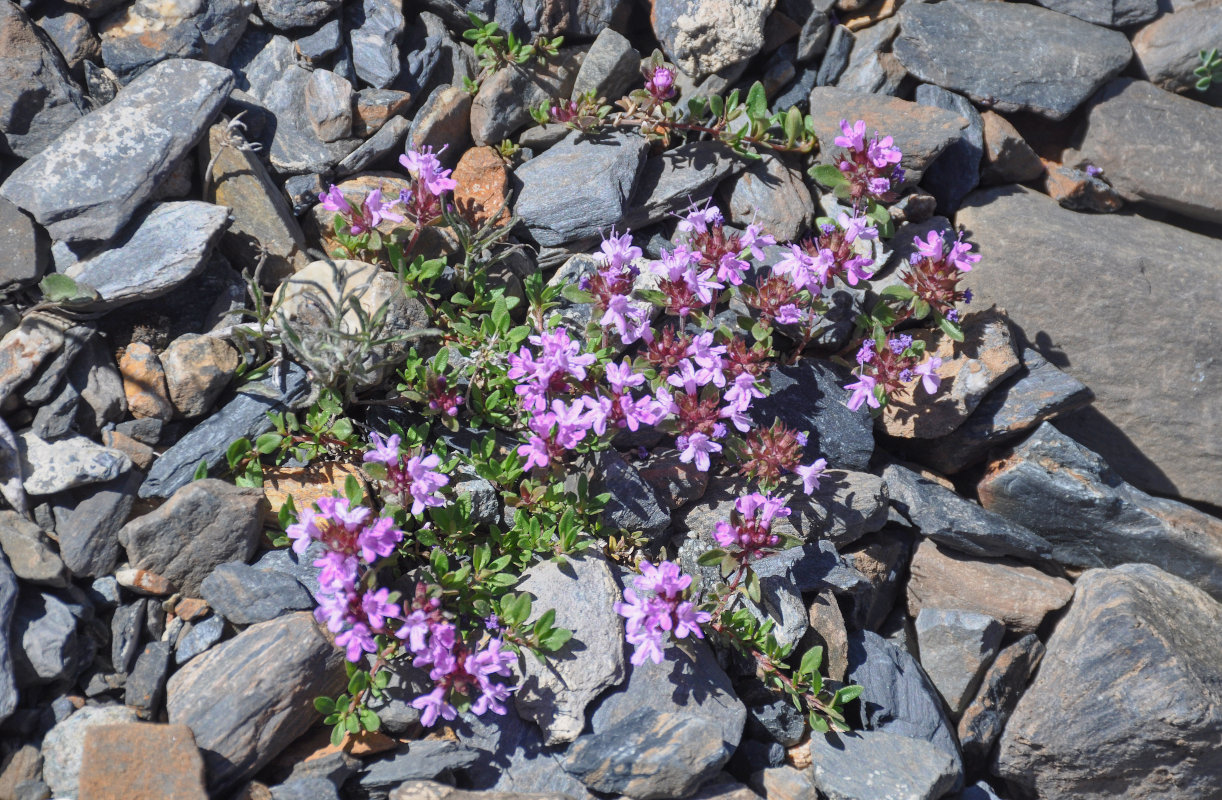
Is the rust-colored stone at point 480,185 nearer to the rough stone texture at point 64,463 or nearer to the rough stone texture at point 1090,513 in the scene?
the rough stone texture at point 64,463

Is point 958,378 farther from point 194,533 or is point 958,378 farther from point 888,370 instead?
point 194,533

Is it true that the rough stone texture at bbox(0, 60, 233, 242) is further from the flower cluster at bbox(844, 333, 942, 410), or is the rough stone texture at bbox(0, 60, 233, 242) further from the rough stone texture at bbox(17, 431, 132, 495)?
the flower cluster at bbox(844, 333, 942, 410)

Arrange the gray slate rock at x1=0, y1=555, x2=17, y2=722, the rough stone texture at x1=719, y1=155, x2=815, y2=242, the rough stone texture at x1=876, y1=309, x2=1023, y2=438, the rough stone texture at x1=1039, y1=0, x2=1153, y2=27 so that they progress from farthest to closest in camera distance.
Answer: the rough stone texture at x1=1039, y1=0, x2=1153, y2=27 < the rough stone texture at x1=719, y1=155, x2=815, y2=242 < the rough stone texture at x1=876, y1=309, x2=1023, y2=438 < the gray slate rock at x1=0, y1=555, x2=17, y2=722

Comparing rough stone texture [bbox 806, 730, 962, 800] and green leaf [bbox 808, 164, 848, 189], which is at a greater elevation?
green leaf [bbox 808, 164, 848, 189]

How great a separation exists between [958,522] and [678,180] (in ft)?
9.03

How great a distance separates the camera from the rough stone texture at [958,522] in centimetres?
547

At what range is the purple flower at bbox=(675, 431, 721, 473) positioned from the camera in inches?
197

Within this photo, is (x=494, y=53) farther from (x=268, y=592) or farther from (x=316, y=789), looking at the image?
(x=316, y=789)

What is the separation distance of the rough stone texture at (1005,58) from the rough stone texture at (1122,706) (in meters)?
3.29

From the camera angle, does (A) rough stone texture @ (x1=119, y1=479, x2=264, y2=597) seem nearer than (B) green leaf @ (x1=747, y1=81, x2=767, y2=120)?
Yes

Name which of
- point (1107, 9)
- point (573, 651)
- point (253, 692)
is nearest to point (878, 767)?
point (573, 651)

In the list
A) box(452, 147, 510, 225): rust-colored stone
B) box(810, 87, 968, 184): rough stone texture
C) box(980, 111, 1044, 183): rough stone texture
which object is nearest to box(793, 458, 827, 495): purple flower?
box(810, 87, 968, 184): rough stone texture

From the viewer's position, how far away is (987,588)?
557 cm

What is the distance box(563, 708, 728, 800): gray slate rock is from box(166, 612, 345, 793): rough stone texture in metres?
1.31
